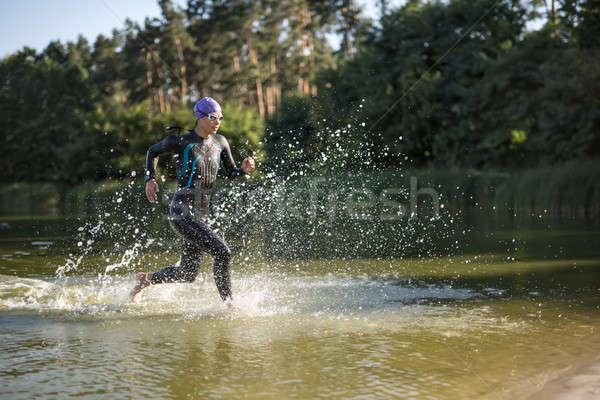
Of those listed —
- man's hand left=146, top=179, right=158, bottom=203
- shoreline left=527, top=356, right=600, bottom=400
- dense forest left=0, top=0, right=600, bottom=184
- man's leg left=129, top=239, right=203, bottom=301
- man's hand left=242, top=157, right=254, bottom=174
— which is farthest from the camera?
dense forest left=0, top=0, right=600, bottom=184

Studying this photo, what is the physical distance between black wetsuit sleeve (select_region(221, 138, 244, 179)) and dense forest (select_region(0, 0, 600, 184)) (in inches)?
146

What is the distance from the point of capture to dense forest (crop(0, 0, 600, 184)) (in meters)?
30.5

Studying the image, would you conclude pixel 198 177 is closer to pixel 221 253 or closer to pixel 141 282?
pixel 221 253

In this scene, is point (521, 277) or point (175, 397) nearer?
point (175, 397)

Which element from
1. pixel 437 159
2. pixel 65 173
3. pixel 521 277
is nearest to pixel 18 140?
pixel 65 173

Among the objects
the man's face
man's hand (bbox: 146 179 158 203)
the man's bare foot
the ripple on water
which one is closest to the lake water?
the ripple on water

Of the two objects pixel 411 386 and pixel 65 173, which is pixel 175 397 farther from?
pixel 65 173

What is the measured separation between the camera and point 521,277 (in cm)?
1124

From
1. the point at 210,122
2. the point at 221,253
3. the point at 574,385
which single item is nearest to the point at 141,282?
the point at 221,253

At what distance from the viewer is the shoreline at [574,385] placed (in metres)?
5.29

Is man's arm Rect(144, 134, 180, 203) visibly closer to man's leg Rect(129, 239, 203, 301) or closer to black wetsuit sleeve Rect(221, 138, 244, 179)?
black wetsuit sleeve Rect(221, 138, 244, 179)

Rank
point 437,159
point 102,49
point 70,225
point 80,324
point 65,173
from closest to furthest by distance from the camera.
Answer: point 80,324 → point 70,225 → point 437,159 → point 65,173 → point 102,49

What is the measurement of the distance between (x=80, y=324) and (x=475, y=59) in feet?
126

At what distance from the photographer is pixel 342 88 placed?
1986 inches
